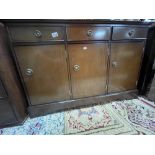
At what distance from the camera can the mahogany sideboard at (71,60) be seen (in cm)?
94

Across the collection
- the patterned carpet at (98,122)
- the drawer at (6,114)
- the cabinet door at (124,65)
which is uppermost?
the cabinet door at (124,65)

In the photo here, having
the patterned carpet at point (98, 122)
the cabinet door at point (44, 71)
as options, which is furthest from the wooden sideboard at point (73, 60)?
the patterned carpet at point (98, 122)

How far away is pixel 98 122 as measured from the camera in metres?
1.13

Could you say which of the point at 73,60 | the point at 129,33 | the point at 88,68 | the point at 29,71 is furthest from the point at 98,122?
the point at 129,33

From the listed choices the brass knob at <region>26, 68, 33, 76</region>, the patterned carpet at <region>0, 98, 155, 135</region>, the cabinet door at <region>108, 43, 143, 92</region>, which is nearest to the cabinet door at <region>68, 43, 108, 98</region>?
the cabinet door at <region>108, 43, 143, 92</region>

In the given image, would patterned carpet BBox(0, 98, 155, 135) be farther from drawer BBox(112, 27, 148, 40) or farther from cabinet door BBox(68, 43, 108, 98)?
drawer BBox(112, 27, 148, 40)

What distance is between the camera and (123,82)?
4.47 ft

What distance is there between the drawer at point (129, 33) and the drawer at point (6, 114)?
127cm

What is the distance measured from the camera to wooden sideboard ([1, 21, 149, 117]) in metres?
0.95

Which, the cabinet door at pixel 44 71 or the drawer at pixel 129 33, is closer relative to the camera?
the cabinet door at pixel 44 71

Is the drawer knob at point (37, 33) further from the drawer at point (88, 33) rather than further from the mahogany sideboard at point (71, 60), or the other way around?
the drawer at point (88, 33)

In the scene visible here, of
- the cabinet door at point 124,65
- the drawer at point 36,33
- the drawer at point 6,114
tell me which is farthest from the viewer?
the cabinet door at point 124,65

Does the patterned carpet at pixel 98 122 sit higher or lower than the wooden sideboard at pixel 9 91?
lower
